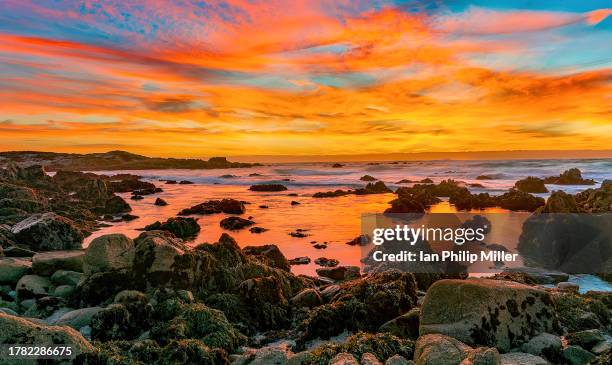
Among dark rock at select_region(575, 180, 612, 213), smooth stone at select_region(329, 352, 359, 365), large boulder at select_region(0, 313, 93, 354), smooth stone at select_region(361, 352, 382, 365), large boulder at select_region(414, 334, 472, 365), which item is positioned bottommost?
smooth stone at select_region(361, 352, 382, 365)

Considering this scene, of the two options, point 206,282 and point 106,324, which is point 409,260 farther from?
point 106,324

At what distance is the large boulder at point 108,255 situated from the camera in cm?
942

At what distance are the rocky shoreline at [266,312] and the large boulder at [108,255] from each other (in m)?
0.03

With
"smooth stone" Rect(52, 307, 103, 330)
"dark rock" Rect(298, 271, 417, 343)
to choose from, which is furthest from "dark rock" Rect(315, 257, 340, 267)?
"smooth stone" Rect(52, 307, 103, 330)

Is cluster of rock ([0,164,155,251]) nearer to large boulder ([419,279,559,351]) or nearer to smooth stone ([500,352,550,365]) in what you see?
large boulder ([419,279,559,351])

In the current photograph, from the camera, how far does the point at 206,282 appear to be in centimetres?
963

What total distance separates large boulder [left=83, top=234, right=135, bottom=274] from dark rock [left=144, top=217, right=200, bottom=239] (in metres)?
7.56

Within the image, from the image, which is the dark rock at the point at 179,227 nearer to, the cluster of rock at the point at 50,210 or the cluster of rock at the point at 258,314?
the cluster of rock at the point at 50,210

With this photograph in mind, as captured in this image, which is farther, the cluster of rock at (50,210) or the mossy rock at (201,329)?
the cluster of rock at (50,210)

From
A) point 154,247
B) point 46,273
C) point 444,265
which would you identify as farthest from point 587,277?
point 46,273

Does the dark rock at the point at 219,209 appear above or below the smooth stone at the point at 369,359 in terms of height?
below

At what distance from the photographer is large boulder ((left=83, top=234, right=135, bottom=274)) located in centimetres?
942

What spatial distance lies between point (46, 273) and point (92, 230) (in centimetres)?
956

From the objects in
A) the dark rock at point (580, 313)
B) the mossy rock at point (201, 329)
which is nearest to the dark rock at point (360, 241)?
the dark rock at point (580, 313)
